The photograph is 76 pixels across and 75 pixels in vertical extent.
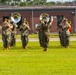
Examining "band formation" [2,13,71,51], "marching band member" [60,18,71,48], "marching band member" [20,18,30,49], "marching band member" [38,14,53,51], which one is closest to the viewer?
"marching band member" [38,14,53,51]

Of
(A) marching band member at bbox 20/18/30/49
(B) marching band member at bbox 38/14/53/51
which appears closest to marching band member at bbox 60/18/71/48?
(A) marching band member at bbox 20/18/30/49

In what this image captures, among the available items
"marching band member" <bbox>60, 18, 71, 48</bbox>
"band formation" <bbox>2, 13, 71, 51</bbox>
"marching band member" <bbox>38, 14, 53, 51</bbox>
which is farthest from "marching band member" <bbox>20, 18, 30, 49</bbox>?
"marching band member" <bbox>38, 14, 53, 51</bbox>

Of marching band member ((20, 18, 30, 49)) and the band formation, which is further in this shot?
marching band member ((20, 18, 30, 49))

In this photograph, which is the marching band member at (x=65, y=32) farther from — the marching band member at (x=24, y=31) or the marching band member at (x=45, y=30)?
the marching band member at (x=45, y=30)

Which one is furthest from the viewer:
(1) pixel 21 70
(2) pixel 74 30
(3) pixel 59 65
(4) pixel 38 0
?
(4) pixel 38 0

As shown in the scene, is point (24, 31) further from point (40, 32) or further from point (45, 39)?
point (45, 39)

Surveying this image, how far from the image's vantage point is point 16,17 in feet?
118

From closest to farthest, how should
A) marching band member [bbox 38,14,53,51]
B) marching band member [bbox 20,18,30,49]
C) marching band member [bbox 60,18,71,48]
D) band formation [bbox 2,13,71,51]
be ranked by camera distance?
marching band member [bbox 38,14,53,51] → band formation [bbox 2,13,71,51] → marching band member [bbox 20,18,30,49] → marching band member [bbox 60,18,71,48]

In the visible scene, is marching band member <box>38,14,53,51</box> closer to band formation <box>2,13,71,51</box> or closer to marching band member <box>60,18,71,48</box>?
band formation <box>2,13,71,51</box>

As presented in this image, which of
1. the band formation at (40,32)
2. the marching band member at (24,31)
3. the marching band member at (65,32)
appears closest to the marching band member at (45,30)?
the band formation at (40,32)

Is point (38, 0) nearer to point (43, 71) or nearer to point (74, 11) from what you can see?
point (74, 11)

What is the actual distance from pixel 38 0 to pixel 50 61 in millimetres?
136364

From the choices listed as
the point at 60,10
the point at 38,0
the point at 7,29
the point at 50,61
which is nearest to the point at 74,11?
the point at 60,10

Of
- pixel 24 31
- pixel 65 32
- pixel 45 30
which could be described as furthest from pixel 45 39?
pixel 65 32
